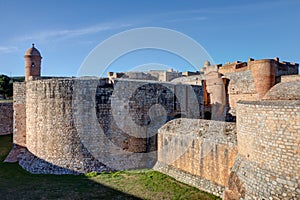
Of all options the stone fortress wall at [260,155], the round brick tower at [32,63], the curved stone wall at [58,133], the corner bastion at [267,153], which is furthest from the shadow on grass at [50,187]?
the round brick tower at [32,63]

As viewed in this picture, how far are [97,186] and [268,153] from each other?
662cm

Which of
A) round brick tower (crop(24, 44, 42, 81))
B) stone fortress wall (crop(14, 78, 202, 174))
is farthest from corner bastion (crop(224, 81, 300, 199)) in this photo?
round brick tower (crop(24, 44, 42, 81))

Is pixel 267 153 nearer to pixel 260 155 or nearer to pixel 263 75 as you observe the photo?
pixel 260 155

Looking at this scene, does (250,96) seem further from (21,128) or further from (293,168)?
(21,128)

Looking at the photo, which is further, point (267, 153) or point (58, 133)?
point (58, 133)

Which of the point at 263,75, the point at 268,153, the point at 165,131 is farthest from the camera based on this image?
the point at 263,75

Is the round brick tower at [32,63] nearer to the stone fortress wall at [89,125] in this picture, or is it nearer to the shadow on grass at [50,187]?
the stone fortress wall at [89,125]

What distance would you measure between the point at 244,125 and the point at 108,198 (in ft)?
17.3

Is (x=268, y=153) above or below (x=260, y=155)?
above

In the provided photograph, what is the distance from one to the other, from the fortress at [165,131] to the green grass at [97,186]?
59 cm

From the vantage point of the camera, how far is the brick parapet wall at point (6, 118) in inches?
770

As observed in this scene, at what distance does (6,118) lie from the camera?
19906mm

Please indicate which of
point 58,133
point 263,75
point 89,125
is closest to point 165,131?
point 89,125

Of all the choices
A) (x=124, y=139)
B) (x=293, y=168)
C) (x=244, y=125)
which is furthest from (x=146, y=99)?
(x=293, y=168)
